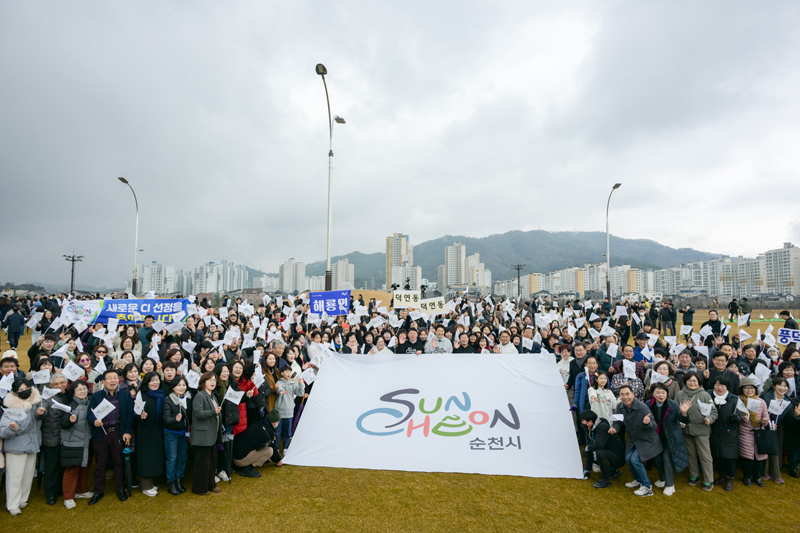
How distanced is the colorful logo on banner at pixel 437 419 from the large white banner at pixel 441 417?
0.05 feet

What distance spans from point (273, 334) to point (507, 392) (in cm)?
620

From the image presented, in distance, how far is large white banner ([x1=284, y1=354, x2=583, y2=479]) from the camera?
19.5ft

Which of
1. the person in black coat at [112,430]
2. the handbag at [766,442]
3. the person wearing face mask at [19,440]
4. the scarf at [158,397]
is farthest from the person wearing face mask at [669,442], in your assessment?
the person wearing face mask at [19,440]

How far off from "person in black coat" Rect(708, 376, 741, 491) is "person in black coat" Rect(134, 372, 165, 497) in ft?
24.9

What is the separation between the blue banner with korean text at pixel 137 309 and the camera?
1397 cm

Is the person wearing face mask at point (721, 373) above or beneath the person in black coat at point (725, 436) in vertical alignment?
above

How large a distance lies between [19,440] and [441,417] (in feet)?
18.0

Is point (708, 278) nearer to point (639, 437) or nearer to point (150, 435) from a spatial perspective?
point (639, 437)

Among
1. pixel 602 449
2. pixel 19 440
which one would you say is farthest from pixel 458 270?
pixel 19 440

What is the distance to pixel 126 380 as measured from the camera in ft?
18.8

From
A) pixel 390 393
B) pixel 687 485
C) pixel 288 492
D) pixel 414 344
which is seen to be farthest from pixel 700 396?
pixel 288 492

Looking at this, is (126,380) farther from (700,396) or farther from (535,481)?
(700,396)

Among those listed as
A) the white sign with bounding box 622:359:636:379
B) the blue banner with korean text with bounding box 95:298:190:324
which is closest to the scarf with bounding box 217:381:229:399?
the white sign with bounding box 622:359:636:379

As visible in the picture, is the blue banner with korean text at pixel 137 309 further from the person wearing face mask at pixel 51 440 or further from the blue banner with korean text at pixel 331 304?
the person wearing face mask at pixel 51 440
